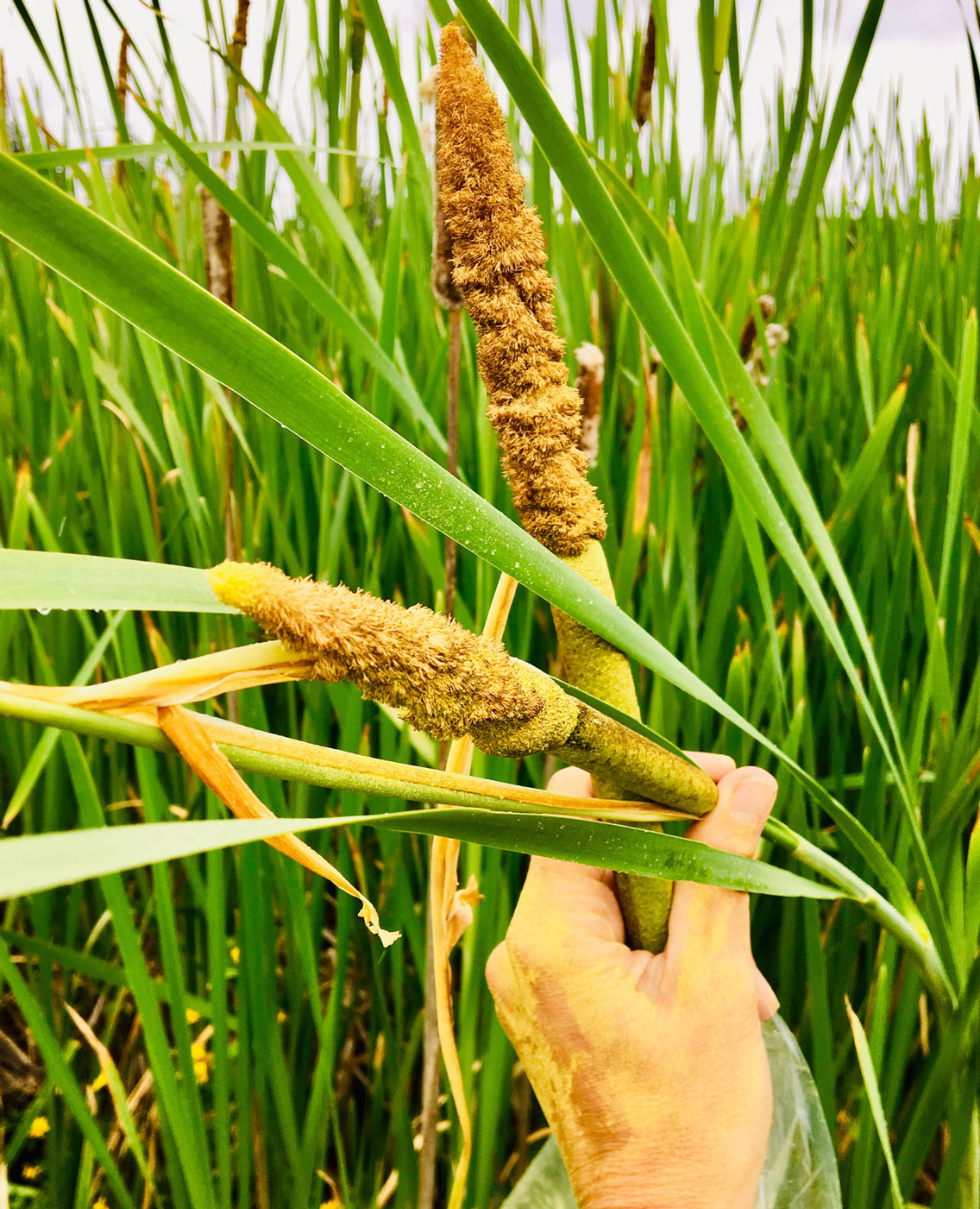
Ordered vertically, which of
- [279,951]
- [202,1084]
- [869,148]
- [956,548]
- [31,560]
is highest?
[869,148]

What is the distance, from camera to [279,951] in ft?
3.79

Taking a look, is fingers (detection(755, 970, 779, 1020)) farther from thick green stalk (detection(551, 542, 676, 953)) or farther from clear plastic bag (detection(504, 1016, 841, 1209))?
thick green stalk (detection(551, 542, 676, 953))

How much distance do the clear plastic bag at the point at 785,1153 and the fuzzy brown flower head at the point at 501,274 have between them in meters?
0.78

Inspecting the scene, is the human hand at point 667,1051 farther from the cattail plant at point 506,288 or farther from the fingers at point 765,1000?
the cattail plant at point 506,288

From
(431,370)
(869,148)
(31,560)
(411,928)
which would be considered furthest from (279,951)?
(869,148)

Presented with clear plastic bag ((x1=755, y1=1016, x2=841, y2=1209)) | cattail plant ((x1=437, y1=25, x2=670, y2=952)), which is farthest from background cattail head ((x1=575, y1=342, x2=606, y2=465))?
clear plastic bag ((x1=755, y1=1016, x2=841, y2=1209))

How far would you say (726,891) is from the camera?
61 centimetres

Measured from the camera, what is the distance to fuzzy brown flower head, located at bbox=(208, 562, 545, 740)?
26 centimetres

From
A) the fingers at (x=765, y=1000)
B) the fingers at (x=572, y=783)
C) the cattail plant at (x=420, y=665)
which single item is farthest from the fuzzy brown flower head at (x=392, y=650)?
the fingers at (x=765, y=1000)

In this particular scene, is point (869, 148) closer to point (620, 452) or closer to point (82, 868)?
point (620, 452)

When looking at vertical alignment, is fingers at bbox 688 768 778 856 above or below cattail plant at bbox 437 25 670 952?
below

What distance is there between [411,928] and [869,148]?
6.61 feet

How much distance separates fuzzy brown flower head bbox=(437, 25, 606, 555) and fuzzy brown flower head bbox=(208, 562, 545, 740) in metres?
0.12

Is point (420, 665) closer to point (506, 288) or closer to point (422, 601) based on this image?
point (506, 288)
